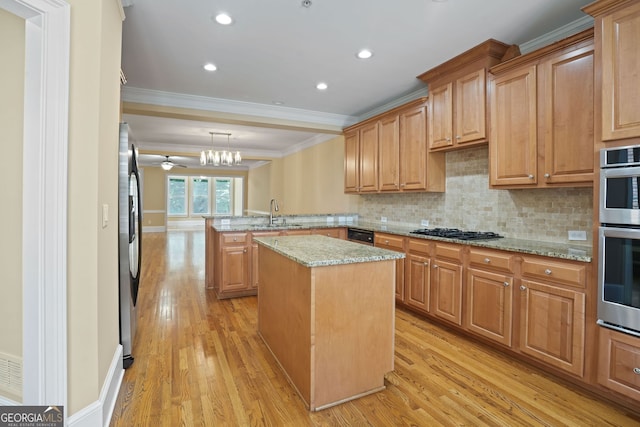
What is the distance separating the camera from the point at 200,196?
13.3 meters

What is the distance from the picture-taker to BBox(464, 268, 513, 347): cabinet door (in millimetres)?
2504

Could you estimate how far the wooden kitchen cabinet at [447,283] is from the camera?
9.58ft

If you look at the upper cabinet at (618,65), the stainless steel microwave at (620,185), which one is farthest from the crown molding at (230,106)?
the stainless steel microwave at (620,185)

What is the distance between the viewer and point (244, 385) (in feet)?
7.02

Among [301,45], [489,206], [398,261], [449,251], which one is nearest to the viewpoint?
[301,45]

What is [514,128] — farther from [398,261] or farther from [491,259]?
[398,261]

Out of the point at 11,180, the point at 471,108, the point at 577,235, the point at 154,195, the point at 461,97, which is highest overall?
the point at 461,97

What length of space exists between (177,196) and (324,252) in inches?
477

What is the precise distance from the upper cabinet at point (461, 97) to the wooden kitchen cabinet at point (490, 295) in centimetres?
114

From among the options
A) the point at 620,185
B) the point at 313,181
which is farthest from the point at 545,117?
the point at 313,181

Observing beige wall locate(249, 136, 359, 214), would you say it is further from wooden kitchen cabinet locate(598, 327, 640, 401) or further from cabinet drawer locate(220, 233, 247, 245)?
wooden kitchen cabinet locate(598, 327, 640, 401)

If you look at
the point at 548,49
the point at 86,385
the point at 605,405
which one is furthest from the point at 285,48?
the point at 605,405

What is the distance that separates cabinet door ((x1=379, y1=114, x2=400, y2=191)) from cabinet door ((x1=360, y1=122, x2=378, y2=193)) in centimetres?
12

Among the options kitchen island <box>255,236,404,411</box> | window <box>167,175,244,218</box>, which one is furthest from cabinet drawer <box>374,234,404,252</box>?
window <box>167,175,244,218</box>
